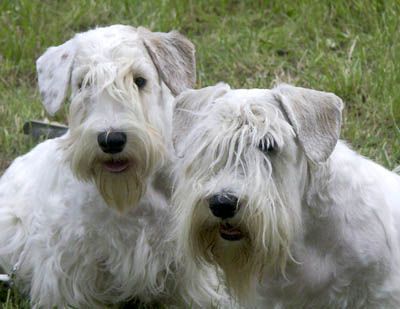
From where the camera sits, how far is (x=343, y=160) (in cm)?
524

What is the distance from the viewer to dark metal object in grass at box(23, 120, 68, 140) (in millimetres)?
7688

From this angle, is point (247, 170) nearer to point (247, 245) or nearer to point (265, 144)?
point (265, 144)

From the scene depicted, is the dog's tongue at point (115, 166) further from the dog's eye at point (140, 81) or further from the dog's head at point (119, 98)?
the dog's eye at point (140, 81)

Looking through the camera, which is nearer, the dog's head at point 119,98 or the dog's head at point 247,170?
the dog's head at point 247,170

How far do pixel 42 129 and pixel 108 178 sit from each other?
89.1 inches

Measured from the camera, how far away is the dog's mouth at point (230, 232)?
15.8 feet

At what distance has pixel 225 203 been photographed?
4676mm

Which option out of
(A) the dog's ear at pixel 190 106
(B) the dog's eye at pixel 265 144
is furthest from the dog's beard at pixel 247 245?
(A) the dog's ear at pixel 190 106

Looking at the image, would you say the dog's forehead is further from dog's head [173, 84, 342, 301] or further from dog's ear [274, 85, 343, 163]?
dog's ear [274, 85, 343, 163]

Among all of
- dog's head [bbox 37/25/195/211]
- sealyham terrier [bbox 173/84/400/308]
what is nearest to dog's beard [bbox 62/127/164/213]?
dog's head [bbox 37/25/195/211]

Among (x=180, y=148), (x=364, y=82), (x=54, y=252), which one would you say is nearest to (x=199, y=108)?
(x=180, y=148)

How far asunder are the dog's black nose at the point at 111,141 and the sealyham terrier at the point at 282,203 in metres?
0.30

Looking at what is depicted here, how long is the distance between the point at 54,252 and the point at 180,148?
125 cm

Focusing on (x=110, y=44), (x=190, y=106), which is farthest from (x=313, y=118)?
(x=110, y=44)
